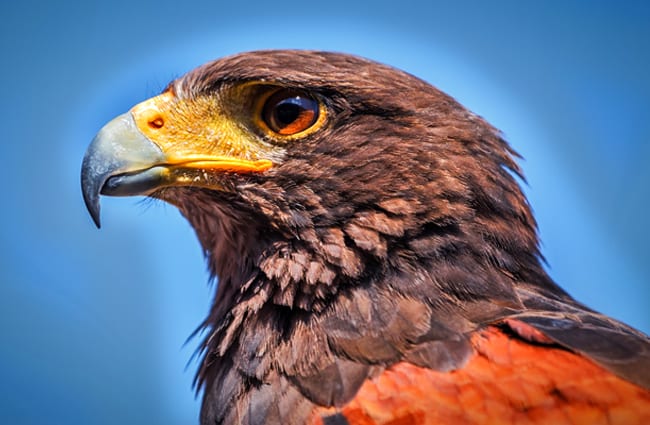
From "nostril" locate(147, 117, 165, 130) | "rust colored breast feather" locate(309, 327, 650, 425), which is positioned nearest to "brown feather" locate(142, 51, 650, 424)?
"rust colored breast feather" locate(309, 327, 650, 425)

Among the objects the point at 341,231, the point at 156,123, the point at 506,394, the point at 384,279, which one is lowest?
the point at 506,394

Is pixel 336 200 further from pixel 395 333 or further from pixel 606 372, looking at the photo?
pixel 606 372

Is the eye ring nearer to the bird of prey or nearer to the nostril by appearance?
the bird of prey

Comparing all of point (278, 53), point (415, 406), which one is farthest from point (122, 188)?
point (415, 406)

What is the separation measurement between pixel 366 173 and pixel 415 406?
827 mm

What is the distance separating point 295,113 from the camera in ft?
8.48

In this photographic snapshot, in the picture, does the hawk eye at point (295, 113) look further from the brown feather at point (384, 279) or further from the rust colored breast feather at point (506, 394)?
the rust colored breast feather at point (506, 394)

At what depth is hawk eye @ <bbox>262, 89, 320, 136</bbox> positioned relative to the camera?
258cm

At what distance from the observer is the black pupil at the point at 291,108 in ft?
8.46

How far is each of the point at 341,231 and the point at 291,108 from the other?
1.50 ft

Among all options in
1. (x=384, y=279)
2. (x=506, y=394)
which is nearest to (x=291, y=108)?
(x=384, y=279)

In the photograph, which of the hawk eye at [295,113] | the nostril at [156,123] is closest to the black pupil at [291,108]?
the hawk eye at [295,113]

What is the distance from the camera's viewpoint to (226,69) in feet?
8.73

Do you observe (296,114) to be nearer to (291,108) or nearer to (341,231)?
(291,108)
